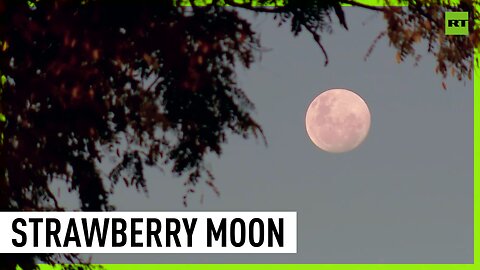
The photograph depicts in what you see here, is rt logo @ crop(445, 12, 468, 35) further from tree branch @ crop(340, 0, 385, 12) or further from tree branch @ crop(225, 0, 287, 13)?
tree branch @ crop(225, 0, 287, 13)

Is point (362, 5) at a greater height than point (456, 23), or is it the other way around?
point (362, 5)

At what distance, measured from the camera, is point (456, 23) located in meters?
14.0

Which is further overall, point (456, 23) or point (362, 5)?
point (362, 5)

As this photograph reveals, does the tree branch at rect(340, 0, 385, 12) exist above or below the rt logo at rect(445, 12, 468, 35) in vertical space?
above

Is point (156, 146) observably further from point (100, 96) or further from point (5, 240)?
point (5, 240)

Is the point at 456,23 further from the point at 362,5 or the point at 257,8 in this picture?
the point at 257,8

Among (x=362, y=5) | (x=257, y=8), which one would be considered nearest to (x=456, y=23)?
(x=362, y=5)

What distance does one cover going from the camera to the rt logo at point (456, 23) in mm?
13817

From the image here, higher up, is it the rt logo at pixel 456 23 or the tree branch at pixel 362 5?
the tree branch at pixel 362 5

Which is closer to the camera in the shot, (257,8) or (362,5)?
(257,8)

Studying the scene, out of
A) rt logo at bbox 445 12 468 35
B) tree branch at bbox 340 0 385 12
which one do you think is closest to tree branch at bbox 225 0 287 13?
tree branch at bbox 340 0 385 12

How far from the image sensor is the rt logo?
1382 cm

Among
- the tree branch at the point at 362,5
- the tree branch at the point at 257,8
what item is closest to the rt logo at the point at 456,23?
the tree branch at the point at 362,5

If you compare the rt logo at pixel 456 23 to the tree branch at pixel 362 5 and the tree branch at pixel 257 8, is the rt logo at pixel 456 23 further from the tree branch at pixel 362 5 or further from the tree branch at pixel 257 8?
the tree branch at pixel 257 8
